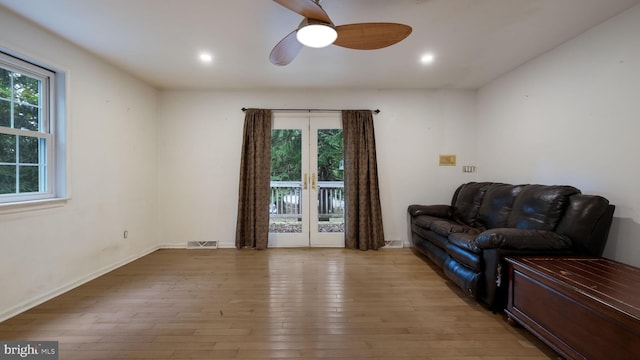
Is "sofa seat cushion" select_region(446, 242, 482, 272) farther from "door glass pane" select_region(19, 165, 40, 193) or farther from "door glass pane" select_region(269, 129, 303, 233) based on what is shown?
"door glass pane" select_region(19, 165, 40, 193)

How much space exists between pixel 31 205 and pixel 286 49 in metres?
2.66

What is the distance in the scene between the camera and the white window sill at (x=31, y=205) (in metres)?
2.09

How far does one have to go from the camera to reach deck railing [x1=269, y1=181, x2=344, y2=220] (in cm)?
414

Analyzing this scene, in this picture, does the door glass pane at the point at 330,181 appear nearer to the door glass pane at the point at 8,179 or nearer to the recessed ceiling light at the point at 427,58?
the recessed ceiling light at the point at 427,58

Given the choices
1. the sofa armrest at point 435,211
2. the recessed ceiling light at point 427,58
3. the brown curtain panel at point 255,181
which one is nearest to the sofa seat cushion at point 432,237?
the sofa armrest at point 435,211

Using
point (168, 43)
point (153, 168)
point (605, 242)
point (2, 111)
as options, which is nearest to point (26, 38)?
point (2, 111)

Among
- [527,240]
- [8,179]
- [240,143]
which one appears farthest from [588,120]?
[8,179]

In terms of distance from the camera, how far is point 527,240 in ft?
6.80

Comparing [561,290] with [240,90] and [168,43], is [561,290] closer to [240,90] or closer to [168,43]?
[168,43]

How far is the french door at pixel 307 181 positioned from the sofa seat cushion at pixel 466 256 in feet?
5.85

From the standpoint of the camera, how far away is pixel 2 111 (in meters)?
2.19

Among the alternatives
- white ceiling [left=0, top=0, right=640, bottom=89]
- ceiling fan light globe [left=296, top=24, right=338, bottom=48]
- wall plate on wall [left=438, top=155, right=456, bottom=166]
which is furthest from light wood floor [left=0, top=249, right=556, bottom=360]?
white ceiling [left=0, top=0, right=640, bottom=89]

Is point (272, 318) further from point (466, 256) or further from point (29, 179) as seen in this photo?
point (29, 179)

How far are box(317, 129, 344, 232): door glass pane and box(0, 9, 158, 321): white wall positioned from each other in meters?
2.64
